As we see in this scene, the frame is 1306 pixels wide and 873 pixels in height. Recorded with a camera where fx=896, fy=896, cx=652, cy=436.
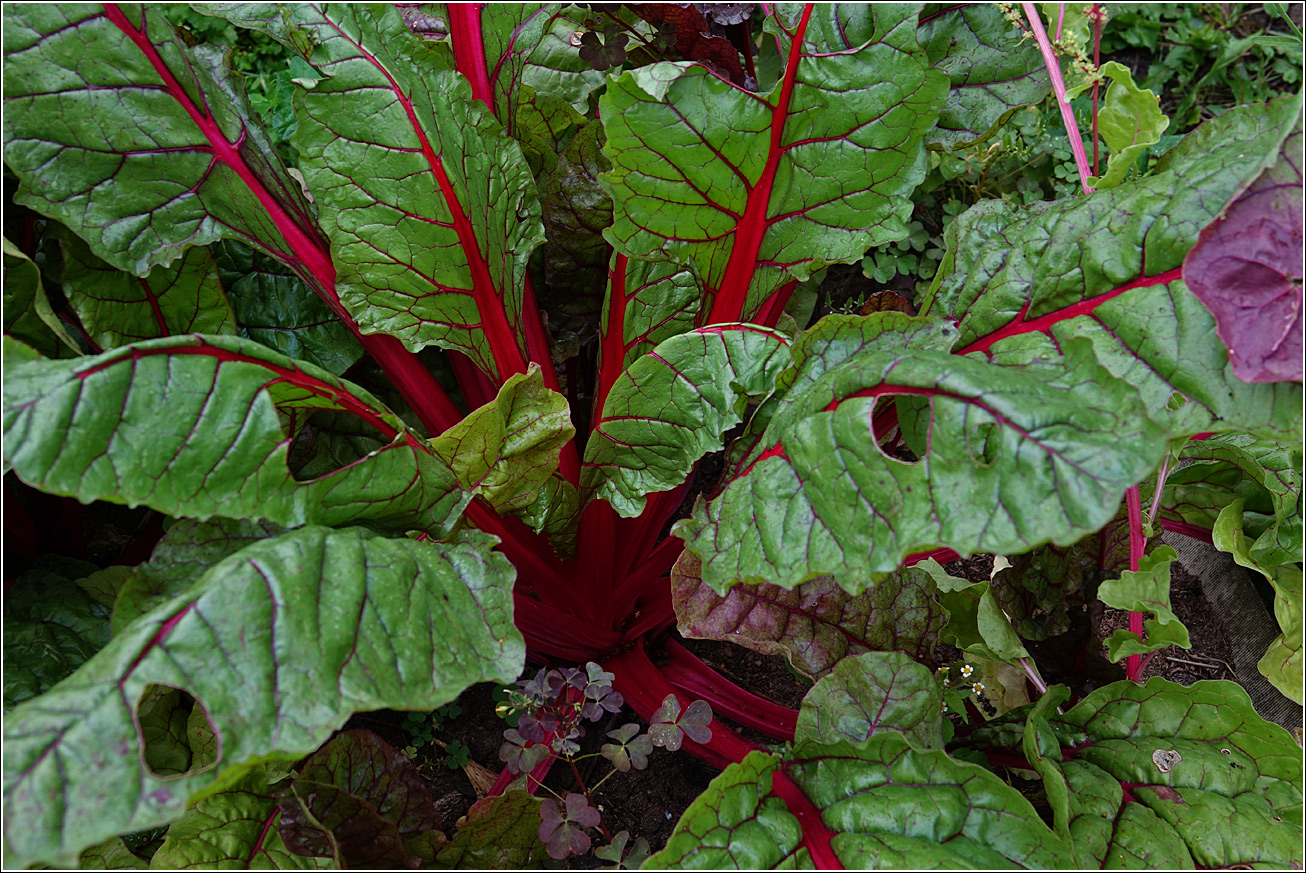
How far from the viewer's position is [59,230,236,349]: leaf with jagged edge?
1.56 metres

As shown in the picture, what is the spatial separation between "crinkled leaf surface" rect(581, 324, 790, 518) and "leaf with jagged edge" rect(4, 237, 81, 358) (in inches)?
34.8

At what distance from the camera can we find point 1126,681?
157 centimetres

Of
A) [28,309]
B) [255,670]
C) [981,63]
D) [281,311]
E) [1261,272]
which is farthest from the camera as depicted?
[281,311]

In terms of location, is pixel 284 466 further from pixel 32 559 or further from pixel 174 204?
pixel 32 559

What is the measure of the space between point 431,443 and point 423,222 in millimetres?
410

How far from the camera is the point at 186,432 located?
121 cm

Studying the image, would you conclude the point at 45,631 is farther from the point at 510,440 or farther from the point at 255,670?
the point at 510,440

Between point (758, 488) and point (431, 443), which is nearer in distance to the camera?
point (758, 488)

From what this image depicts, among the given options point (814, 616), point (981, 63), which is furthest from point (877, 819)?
Answer: point (981, 63)

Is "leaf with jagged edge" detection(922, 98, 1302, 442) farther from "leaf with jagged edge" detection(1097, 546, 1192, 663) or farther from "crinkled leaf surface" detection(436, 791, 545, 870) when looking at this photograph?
"crinkled leaf surface" detection(436, 791, 545, 870)

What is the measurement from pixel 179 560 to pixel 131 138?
2.36 feet

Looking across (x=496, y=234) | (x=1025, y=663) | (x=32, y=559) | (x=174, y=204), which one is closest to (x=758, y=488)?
(x=1025, y=663)

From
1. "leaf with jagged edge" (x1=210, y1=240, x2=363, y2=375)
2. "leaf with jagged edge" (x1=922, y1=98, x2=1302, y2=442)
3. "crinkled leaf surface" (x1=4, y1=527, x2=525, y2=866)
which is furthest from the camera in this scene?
"leaf with jagged edge" (x1=210, y1=240, x2=363, y2=375)

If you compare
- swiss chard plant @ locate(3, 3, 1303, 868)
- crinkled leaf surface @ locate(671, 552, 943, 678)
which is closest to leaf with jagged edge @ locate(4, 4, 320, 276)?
swiss chard plant @ locate(3, 3, 1303, 868)
